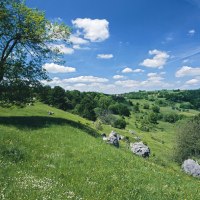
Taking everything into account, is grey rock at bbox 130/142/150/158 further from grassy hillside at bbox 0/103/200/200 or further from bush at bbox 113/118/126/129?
bush at bbox 113/118/126/129

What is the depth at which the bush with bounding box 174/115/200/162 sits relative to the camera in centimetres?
7925

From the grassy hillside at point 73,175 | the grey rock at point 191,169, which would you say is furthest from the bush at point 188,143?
the grassy hillside at point 73,175

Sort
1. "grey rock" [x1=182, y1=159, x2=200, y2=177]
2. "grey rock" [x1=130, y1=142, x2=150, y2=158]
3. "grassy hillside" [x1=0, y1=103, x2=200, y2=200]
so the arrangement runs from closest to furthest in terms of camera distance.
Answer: "grassy hillside" [x1=0, y1=103, x2=200, y2=200] < "grey rock" [x1=182, y1=159, x2=200, y2=177] < "grey rock" [x1=130, y1=142, x2=150, y2=158]

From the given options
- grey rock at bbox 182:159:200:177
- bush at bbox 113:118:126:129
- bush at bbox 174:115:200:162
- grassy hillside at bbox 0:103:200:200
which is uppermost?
grassy hillside at bbox 0:103:200:200

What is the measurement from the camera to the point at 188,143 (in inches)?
3150

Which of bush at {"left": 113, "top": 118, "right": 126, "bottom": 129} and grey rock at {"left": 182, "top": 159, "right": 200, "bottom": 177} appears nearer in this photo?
grey rock at {"left": 182, "top": 159, "right": 200, "bottom": 177}

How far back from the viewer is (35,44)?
130 feet

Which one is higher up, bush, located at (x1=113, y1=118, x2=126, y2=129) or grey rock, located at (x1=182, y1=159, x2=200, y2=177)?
grey rock, located at (x1=182, y1=159, x2=200, y2=177)

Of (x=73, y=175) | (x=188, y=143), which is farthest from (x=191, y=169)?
(x=188, y=143)

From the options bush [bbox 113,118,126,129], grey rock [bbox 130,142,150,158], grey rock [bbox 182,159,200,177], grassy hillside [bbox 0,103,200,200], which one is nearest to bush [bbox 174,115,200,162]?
grey rock [bbox 130,142,150,158]

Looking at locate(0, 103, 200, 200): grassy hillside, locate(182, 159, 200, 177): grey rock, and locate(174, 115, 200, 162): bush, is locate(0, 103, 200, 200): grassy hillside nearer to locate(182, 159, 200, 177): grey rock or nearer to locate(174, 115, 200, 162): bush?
locate(182, 159, 200, 177): grey rock

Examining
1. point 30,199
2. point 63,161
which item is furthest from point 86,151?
point 30,199

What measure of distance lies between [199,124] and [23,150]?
68559mm

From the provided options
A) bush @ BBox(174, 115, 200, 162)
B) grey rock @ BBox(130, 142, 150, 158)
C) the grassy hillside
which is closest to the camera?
the grassy hillside
